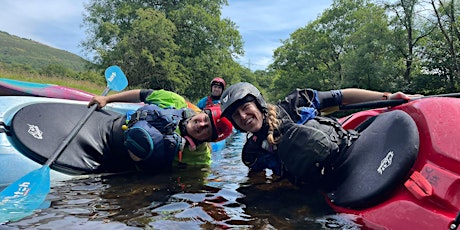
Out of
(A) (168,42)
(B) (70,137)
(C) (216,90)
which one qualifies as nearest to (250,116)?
(B) (70,137)

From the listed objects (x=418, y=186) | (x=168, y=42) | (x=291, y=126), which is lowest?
(x=418, y=186)

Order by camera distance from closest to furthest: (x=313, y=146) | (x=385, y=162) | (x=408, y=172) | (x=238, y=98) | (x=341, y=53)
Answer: (x=408, y=172)
(x=385, y=162)
(x=313, y=146)
(x=238, y=98)
(x=341, y=53)

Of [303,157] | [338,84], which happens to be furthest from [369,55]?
[303,157]

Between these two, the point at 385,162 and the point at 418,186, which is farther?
the point at 385,162

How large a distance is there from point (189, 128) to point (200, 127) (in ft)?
0.49

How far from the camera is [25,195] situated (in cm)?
286

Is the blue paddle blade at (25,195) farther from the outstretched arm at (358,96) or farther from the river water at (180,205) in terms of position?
the outstretched arm at (358,96)

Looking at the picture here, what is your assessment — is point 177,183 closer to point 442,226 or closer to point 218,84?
point 442,226

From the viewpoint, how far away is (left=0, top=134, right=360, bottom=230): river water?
240cm

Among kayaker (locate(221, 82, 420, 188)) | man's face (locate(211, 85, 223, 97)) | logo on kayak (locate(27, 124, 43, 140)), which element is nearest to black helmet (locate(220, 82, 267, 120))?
kayaker (locate(221, 82, 420, 188))

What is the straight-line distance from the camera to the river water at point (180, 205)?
2.40m

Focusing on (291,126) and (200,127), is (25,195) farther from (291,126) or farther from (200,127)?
(291,126)

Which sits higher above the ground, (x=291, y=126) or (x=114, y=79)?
(x=114, y=79)

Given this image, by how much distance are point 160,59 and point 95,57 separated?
255 inches
